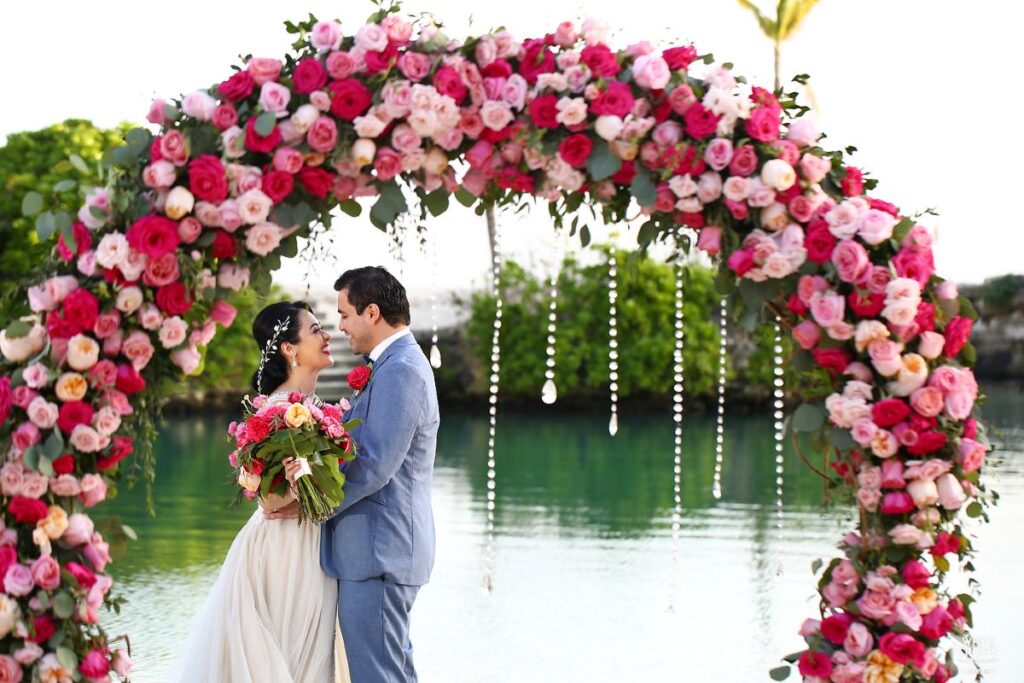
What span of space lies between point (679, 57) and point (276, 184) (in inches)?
42.0

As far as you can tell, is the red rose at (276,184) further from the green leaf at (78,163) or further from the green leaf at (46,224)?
the green leaf at (46,224)

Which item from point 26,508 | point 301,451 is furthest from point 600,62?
point 26,508

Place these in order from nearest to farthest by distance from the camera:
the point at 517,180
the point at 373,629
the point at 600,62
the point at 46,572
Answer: the point at 46,572, the point at 600,62, the point at 517,180, the point at 373,629

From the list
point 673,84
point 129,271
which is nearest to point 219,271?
point 129,271

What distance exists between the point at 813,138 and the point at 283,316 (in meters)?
1.78

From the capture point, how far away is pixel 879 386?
3.52 meters

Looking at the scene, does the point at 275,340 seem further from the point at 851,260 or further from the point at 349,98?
the point at 851,260

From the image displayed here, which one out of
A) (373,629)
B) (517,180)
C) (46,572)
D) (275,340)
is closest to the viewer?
(46,572)

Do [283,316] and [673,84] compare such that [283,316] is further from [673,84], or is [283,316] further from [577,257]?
[577,257]

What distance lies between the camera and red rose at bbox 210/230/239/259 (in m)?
3.53

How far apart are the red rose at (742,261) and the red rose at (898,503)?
0.67m

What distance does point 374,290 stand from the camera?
3.91 m

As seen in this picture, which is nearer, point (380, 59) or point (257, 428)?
point (380, 59)

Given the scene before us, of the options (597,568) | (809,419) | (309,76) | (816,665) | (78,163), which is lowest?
(597,568)
